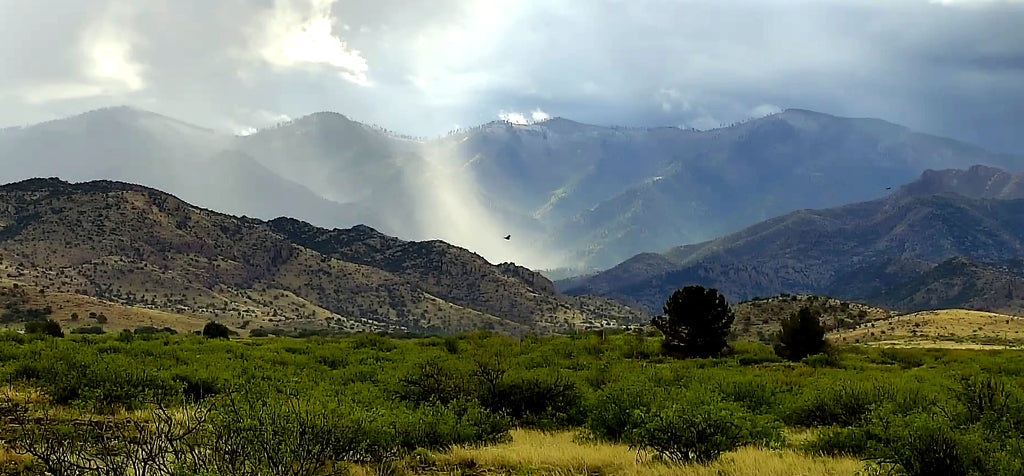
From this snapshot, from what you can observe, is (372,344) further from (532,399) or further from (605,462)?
(605,462)

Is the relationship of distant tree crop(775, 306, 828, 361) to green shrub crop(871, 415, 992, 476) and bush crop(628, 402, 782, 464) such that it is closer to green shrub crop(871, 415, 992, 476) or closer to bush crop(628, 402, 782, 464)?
bush crop(628, 402, 782, 464)

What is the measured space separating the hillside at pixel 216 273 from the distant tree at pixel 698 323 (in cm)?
9193

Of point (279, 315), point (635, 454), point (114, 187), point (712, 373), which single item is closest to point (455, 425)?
point (635, 454)

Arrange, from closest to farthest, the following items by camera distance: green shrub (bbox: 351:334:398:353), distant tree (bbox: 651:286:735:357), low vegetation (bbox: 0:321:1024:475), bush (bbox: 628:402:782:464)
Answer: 1. low vegetation (bbox: 0:321:1024:475)
2. bush (bbox: 628:402:782:464)
3. green shrub (bbox: 351:334:398:353)
4. distant tree (bbox: 651:286:735:357)

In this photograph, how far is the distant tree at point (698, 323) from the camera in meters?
42.9

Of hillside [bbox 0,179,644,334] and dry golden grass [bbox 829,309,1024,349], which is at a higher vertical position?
Result: hillside [bbox 0,179,644,334]

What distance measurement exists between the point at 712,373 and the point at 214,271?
143 metres

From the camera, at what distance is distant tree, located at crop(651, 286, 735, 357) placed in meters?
42.9

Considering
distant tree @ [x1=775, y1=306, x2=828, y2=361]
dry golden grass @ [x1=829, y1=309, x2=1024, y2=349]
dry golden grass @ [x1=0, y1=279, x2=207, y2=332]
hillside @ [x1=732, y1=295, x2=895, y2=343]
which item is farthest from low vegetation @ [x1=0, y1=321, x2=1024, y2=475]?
dry golden grass @ [x1=0, y1=279, x2=207, y2=332]

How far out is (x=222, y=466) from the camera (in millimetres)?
8461

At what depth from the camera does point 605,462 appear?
11922 mm

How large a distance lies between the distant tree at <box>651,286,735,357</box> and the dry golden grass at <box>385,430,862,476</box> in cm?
3027

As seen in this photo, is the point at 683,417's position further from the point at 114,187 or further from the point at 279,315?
the point at 114,187

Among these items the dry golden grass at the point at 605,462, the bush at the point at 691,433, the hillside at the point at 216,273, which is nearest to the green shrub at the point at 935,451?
the dry golden grass at the point at 605,462
